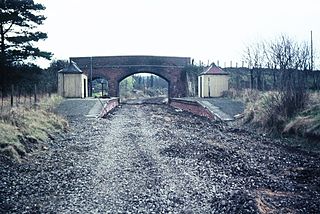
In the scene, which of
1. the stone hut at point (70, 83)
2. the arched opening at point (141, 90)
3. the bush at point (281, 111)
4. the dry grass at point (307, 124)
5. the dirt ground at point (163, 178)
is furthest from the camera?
the arched opening at point (141, 90)

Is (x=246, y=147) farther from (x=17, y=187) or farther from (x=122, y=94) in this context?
(x=122, y=94)

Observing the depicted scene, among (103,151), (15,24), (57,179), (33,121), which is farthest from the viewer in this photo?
(15,24)

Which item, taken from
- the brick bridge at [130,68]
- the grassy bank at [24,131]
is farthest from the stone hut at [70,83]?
the grassy bank at [24,131]

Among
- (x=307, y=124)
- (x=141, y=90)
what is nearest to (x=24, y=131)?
(x=307, y=124)

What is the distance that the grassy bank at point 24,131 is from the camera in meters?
7.98

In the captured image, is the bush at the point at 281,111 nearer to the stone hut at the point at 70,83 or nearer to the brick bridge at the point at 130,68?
the stone hut at the point at 70,83

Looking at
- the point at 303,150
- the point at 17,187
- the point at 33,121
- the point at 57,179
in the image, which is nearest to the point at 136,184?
the point at 57,179

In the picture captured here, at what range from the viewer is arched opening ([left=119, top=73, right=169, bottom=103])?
48719 mm

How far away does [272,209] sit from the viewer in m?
4.79

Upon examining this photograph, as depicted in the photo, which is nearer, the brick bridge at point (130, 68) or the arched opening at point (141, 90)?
the brick bridge at point (130, 68)

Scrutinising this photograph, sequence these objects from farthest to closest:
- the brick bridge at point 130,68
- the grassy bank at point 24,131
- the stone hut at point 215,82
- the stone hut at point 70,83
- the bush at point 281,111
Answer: the brick bridge at point 130,68 < the stone hut at point 215,82 < the stone hut at point 70,83 < the bush at point 281,111 < the grassy bank at point 24,131

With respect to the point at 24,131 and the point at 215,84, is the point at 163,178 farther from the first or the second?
the point at 215,84

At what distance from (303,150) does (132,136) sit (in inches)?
221

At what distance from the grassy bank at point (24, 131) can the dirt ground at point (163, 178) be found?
437 millimetres
